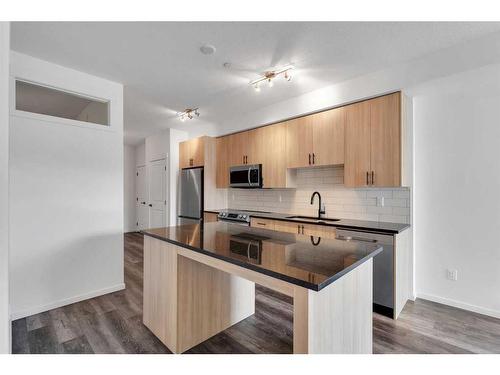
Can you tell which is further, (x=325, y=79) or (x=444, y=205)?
(x=325, y=79)

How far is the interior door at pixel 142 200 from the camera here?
632 cm

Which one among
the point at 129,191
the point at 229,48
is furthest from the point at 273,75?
the point at 129,191

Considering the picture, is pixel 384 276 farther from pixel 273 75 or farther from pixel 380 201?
pixel 273 75

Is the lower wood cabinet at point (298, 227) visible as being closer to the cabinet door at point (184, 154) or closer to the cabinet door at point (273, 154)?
the cabinet door at point (273, 154)

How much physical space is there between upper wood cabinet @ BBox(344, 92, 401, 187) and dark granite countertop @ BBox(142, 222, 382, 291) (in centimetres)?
136

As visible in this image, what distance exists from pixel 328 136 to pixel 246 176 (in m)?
1.49

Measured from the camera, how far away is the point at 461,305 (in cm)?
255

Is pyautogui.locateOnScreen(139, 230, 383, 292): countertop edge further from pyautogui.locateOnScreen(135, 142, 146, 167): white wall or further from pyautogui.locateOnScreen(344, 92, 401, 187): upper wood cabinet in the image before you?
pyautogui.locateOnScreen(135, 142, 146, 167): white wall

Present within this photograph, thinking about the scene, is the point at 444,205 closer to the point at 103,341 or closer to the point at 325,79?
the point at 325,79

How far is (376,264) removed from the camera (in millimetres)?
2506

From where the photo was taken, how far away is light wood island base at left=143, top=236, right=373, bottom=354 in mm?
1107
